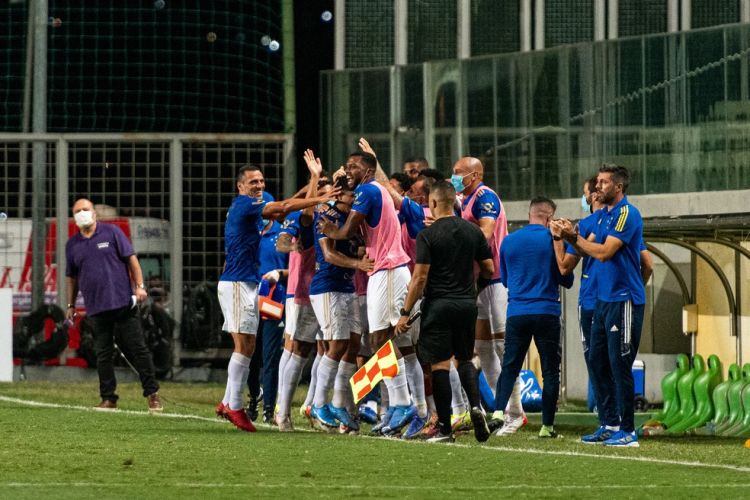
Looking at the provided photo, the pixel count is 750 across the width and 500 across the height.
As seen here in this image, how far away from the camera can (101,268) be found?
16.3 metres

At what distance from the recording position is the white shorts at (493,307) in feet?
45.4

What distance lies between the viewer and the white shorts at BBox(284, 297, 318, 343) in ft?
44.7

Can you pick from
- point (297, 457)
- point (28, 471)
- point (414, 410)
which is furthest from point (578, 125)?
point (28, 471)

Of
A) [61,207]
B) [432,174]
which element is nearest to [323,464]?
[432,174]

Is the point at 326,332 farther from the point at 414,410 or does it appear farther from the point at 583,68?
the point at 583,68

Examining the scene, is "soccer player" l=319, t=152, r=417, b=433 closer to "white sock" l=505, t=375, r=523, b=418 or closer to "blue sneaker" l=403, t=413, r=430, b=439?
"blue sneaker" l=403, t=413, r=430, b=439

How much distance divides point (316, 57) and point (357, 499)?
55.6 feet

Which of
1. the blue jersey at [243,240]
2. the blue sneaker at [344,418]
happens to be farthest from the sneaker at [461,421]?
the blue jersey at [243,240]

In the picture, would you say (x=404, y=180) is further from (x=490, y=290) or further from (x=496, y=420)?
(x=496, y=420)

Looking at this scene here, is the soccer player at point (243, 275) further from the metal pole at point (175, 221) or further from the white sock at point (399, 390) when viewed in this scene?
the metal pole at point (175, 221)

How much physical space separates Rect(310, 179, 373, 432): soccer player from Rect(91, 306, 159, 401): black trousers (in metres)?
3.35

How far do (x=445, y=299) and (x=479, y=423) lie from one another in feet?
2.83

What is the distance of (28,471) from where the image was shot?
386 inches

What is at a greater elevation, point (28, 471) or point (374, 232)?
point (374, 232)
